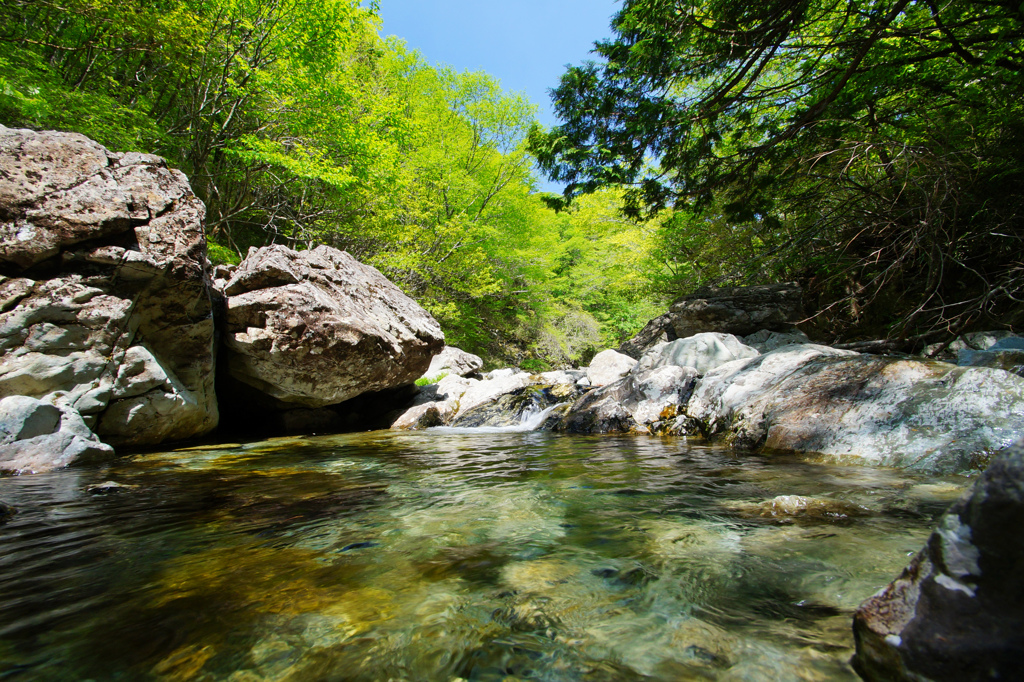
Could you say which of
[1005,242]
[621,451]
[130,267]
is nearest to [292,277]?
[130,267]

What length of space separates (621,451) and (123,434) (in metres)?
6.24

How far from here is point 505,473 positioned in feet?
13.3

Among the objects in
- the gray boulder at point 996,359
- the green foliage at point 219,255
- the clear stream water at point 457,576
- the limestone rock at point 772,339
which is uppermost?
the green foliage at point 219,255

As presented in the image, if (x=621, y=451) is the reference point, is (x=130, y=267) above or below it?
above

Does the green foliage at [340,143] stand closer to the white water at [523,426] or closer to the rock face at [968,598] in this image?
the white water at [523,426]

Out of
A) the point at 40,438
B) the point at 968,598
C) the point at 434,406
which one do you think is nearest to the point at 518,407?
the point at 434,406

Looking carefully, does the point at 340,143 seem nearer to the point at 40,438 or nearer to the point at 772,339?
the point at 40,438

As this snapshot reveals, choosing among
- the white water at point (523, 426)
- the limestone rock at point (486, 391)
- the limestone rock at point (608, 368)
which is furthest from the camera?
the limestone rock at point (608, 368)

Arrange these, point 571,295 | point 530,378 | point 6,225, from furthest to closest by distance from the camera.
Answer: point 571,295 < point 530,378 < point 6,225

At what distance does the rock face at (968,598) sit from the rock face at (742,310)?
1135cm

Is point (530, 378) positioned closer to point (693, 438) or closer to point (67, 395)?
point (693, 438)

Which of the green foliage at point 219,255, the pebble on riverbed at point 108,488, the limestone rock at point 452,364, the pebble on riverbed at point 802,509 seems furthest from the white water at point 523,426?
the green foliage at point 219,255

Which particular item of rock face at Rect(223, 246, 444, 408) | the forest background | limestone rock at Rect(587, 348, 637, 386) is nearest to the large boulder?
the forest background

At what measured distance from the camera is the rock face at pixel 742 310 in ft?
36.4
